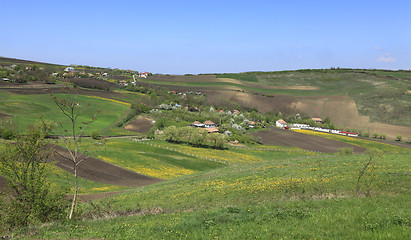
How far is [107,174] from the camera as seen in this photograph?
54.2 meters

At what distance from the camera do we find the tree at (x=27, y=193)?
18562mm

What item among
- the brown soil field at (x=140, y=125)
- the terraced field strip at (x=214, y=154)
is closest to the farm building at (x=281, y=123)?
the terraced field strip at (x=214, y=154)

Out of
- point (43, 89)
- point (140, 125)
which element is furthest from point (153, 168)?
point (43, 89)

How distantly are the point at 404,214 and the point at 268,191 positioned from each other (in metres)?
11.1

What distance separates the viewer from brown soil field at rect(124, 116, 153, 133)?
381ft

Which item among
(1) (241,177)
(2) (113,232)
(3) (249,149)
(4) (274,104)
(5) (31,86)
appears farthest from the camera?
(4) (274,104)

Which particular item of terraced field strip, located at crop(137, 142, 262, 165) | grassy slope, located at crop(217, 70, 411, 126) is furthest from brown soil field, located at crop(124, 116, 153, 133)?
grassy slope, located at crop(217, 70, 411, 126)

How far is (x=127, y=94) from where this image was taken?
173 metres

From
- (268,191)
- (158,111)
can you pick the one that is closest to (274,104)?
(158,111)

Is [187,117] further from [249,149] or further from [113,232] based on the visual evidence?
[113,232]

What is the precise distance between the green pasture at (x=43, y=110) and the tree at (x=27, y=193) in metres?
80.8

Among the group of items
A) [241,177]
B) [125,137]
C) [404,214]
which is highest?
[404,214]

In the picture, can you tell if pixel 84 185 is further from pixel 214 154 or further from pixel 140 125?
pixel 140 125

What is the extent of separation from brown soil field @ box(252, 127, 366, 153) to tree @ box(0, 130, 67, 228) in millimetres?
92615
